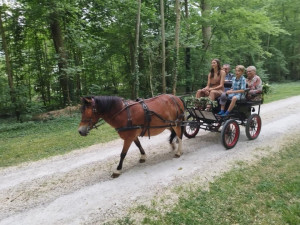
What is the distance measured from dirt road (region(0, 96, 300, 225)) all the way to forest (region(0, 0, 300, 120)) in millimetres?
5795

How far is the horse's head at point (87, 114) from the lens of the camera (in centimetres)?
390

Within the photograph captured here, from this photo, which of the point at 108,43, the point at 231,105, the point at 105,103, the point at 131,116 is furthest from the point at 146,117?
the point at 108,43

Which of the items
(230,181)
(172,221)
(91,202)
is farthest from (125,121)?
(230,181)

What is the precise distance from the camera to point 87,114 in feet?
12.8

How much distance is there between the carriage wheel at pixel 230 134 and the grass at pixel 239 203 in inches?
46.5

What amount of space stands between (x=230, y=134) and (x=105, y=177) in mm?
3427

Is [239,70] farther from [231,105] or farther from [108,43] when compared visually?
[108,43]

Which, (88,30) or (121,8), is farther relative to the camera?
(88,30)

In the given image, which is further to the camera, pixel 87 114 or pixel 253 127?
pixel 253 127

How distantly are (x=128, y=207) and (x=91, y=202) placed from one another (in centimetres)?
67

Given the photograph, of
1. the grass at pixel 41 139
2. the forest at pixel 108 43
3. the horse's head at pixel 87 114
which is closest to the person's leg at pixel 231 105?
the grass at pixel 41 139

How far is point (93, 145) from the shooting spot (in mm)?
6473

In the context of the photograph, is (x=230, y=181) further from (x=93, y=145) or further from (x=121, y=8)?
(x=121, y=8)

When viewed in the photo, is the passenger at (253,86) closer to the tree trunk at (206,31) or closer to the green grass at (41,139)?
the green grass at (41,139)
